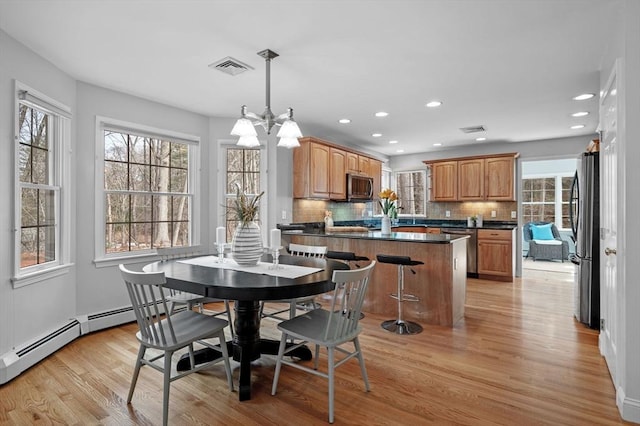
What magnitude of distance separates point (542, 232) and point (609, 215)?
6563mm

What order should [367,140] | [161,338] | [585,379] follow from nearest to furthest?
1. [161,338]
2. [585,379]
3. [367,140]

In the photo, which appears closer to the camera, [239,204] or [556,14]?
[556,14]

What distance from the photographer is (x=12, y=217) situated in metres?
2.68

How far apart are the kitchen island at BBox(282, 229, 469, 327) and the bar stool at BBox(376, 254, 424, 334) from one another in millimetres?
145

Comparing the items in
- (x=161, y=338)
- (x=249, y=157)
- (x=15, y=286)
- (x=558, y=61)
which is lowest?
(x=161, y=338)

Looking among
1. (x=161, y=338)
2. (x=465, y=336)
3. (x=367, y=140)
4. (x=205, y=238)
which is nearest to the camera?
(x=161, y=338)

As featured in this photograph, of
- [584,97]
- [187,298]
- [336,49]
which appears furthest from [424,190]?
[187,298]

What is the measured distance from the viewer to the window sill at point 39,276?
108 inches

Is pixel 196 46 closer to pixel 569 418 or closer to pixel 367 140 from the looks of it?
pixel 569 418

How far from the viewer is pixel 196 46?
108 inches

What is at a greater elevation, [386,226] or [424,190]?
[424,190]

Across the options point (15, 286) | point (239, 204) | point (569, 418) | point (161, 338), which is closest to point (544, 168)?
point (569, 418)

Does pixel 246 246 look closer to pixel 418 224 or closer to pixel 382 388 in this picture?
pixel 382 388

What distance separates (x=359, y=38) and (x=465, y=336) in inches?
111
